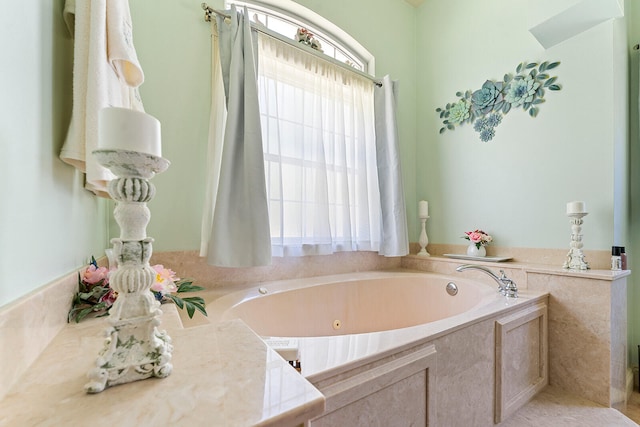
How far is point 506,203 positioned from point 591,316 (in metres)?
0.84

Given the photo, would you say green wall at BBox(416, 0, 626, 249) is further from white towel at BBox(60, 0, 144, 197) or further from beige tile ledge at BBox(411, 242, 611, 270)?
white towel at BBox(60, 0, 144, 197)

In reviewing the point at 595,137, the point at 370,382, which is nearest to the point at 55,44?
the point at 370,382

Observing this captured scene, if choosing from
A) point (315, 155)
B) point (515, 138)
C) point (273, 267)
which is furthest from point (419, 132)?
point (273, 267)

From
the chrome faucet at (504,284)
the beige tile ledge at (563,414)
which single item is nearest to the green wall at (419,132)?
the chrome faucet at (504,284)

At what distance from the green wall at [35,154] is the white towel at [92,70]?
35 mm

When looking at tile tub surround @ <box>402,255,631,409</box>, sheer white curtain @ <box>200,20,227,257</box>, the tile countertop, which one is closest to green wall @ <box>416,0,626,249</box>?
tile tub surround @ <box>402,255,631,409</box>

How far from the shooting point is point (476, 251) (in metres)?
1.99

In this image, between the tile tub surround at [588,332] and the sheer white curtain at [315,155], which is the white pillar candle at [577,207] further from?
the sheer white curtain at [315,155]

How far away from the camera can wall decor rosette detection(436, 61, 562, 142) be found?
1839mm

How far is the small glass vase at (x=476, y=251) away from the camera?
1.97 m

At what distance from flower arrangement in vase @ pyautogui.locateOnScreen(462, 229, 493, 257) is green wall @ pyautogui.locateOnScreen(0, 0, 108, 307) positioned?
2.19m

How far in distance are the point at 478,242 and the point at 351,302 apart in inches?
40.7

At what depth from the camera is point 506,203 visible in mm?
1972

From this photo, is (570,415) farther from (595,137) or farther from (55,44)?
(55,44)
